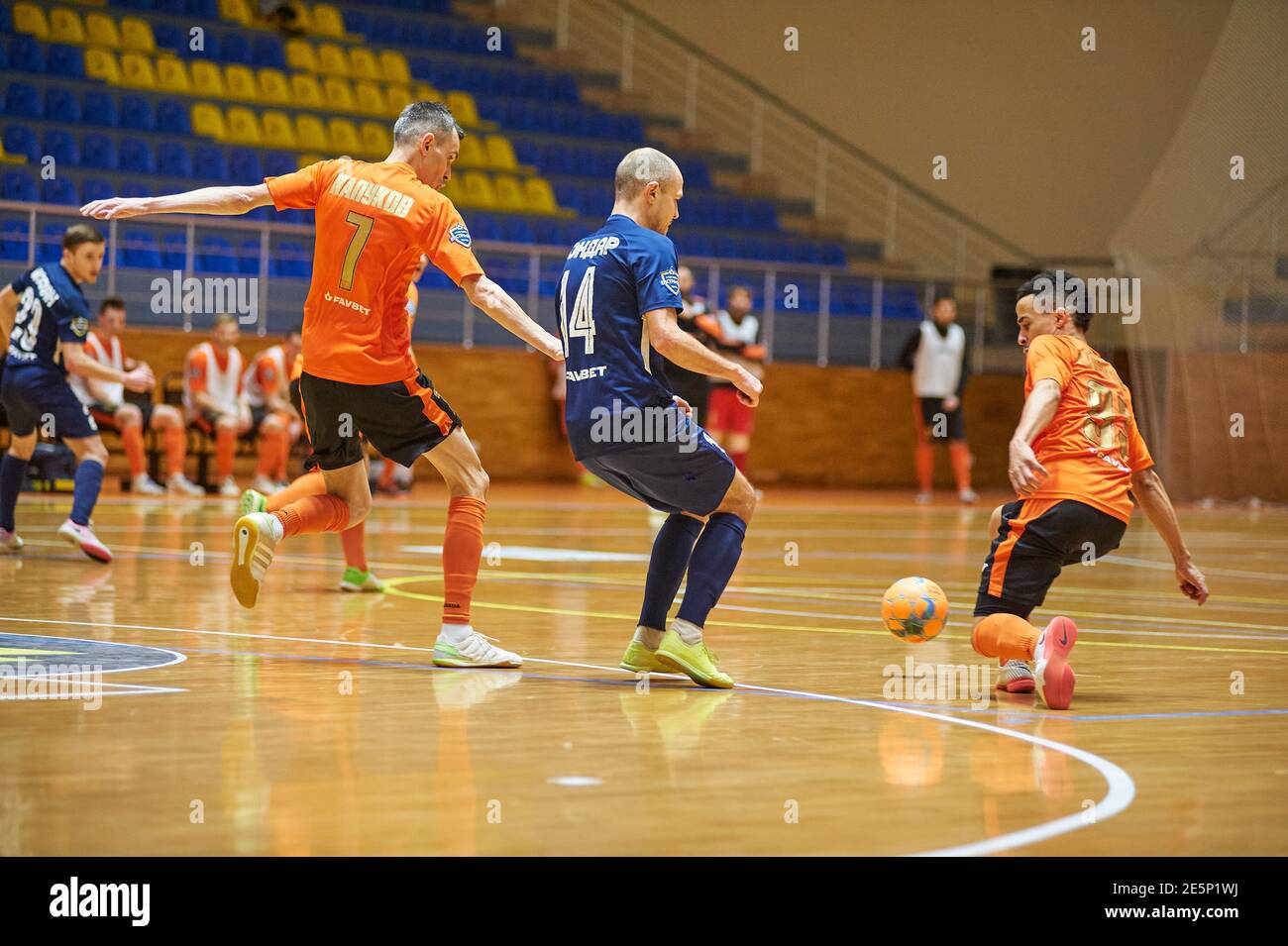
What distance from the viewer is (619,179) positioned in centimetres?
567

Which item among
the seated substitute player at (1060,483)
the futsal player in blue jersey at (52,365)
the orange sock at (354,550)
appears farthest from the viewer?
the futsal player in blue jersey at (52,365)

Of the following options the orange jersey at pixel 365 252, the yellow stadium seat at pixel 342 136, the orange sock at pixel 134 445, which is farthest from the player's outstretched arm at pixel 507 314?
the yellow stadium seat at pixel 342 136

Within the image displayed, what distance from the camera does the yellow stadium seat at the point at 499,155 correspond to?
21109mm

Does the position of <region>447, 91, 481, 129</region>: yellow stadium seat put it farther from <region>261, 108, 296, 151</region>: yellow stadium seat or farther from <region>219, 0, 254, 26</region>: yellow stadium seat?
<region>219, 0, 254, 26</region>: yellow stadium seat

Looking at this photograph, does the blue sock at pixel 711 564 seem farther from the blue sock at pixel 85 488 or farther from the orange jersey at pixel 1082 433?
the blue sock at pixel 85 488

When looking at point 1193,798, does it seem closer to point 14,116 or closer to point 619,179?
point 619,179

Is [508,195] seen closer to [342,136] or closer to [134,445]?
[342,136]

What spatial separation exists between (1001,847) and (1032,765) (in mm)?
949

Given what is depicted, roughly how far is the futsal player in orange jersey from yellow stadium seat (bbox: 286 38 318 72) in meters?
15.5

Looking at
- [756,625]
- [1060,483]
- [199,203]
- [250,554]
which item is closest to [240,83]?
[756,625]

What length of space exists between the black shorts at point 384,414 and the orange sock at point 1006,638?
203 centimetres
